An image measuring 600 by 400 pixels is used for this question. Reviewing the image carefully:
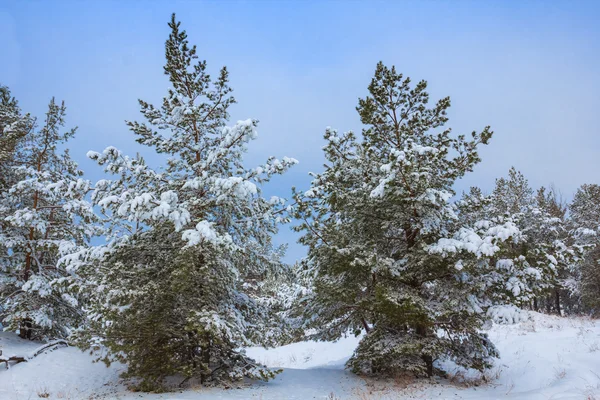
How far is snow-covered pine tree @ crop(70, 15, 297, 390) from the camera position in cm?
832

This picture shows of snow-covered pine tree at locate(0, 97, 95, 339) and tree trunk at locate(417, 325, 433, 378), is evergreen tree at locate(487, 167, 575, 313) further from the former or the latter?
snow-covered pine tree at locate(0, 97, 95, 339)

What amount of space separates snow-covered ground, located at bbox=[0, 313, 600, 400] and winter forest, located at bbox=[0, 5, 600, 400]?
0.08 m

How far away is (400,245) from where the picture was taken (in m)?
10.7

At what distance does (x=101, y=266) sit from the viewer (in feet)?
29.2

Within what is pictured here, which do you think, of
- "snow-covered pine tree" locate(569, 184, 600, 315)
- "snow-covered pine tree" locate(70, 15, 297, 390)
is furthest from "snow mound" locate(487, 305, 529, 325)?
"snow-covered pine tree" locate(569, 184, 600, 315)

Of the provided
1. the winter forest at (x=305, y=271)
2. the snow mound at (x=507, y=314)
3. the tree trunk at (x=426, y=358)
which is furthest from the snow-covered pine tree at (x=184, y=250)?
the snow mound at (x=507, y=314)

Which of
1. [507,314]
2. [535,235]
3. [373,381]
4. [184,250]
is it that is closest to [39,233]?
[184,250]

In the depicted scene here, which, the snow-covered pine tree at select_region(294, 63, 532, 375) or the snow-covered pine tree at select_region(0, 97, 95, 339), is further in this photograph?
the snow-covered pine tree at select_region(0, 97, 95, 339)

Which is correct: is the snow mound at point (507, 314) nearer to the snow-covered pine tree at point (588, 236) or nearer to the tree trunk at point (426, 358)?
the tree trunk at point (426, 358)

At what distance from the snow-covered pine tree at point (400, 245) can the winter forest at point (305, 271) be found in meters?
0.05

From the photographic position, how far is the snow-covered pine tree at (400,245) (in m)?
8.57

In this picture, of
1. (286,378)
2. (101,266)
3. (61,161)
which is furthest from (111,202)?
(61,161)

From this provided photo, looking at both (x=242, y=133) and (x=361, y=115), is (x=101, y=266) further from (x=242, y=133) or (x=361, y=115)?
(x=361, y=115)

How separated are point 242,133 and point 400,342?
21.6 ft
